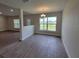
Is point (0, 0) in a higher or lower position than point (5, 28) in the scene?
higher

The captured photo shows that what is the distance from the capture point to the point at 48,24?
24.7 feet

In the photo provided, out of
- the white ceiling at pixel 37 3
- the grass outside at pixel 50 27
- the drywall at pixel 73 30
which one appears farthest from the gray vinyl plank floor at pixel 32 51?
the grass outside at pixel 50 27

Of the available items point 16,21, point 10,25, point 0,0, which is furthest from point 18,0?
point 10,25

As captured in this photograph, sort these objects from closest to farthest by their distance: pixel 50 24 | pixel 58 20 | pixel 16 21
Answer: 1. pixel 58 20
2. pixel 50 24
3. pixel 16 21

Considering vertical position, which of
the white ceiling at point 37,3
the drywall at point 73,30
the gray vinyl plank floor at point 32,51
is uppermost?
the white ceiling at point 37,3

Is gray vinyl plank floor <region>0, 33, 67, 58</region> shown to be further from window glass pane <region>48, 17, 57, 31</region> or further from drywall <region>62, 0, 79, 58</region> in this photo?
window glass pane <region>48, 17, 57, 31</region>

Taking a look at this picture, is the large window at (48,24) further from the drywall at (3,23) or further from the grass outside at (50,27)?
the drywall at (3,23)

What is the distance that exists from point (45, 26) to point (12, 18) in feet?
19.4

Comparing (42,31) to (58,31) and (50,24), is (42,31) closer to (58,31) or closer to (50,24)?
(50,24)

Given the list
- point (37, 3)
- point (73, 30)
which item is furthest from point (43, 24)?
point (73, 30)

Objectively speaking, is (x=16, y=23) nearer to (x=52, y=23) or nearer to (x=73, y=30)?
(x=52, y=23)

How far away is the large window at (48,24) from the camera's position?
7246mm

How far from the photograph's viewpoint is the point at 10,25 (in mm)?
10586

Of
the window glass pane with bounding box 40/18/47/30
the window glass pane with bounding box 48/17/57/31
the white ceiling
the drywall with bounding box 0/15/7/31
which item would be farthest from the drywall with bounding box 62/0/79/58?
the drywall with bounding box 0/15/7/31
